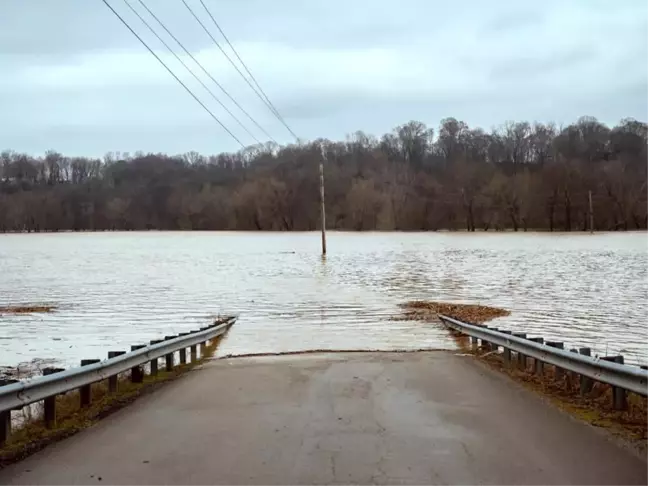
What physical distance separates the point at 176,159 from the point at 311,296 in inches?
6146

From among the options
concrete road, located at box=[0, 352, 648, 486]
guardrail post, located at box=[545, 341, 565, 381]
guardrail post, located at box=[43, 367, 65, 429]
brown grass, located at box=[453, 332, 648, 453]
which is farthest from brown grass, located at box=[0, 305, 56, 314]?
guardrail post, located at box=[545, 341, 565, 381]

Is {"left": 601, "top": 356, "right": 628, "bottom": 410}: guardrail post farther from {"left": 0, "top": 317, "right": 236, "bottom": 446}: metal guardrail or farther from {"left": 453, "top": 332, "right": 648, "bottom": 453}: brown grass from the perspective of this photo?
{"left": 0, "top": 317, "right": 236, "bottom": 446}: metal guardrail

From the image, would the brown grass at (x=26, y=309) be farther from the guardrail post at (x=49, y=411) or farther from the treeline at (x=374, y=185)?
the treeline at (x=374, y=185)

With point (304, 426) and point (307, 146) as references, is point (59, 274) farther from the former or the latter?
point (307, 146)

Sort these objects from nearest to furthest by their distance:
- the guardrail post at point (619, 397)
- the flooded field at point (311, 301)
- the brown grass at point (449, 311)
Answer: the guardrail post at point (619, 397), the flooded field at point (311, 301), the brown grass at point (449, 311)

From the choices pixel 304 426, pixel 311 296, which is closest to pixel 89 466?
pixel 304 426

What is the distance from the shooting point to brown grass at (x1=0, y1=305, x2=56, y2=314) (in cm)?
2541

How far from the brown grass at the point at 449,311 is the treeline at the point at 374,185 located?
89.4 metres

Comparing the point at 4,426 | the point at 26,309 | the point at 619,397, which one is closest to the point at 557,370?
the point at 619,397

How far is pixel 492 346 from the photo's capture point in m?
13.9

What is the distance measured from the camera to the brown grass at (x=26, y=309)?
25406 mm

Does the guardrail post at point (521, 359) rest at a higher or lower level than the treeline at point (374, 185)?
lower

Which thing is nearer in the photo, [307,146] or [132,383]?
[132,383]

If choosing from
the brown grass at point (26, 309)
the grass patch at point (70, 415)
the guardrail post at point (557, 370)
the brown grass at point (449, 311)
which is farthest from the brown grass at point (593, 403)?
the brown grass at point (26, 309)
